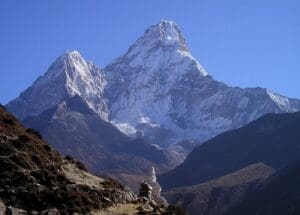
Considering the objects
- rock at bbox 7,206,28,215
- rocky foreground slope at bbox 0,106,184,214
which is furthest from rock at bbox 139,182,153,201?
rock at bbox 7,206,28,215

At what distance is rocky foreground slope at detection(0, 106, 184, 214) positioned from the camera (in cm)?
4969

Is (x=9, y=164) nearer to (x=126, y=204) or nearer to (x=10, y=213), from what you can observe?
(x=10, y=213)

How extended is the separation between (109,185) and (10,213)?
469 inches

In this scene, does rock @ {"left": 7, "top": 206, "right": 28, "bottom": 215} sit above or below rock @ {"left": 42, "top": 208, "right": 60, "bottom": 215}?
below

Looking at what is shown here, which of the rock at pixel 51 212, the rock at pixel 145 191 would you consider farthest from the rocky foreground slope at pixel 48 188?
the rock at pixel 145 191

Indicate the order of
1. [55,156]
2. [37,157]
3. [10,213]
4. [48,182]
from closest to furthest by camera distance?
[10,213] → [48,182] → [37,157] → [55,156]

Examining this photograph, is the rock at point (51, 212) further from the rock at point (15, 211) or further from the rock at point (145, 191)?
the rock at point (145, 191)

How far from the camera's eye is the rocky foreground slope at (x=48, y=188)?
163 feet

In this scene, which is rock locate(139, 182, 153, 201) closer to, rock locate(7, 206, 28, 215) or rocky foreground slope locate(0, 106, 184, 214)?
rocky foreground slope locate(0, 106, 184, 214)

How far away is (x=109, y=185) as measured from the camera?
2274 inches

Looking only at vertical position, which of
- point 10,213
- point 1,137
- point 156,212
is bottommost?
point 10,213

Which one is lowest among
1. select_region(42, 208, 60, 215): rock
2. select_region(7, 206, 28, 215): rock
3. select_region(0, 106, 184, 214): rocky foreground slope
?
select_region(7, 206, 28, 215): rock

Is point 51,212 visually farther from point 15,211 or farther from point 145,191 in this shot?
point 145,191

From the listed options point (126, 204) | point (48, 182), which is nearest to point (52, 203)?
Answer: point (48, 182)
